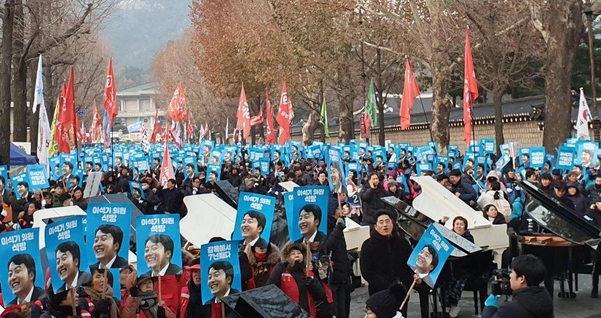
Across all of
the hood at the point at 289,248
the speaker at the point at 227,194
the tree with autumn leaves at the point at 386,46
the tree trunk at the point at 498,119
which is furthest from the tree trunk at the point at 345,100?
the hood at the point at 289,248

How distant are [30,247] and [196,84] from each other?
61784 millimetres

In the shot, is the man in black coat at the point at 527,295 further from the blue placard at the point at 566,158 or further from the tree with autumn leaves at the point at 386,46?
the tree with autumn leaves at the point at 386,46

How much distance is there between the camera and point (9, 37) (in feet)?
67.2

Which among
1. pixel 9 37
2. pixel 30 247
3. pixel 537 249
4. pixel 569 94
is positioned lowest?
pixel 537 249

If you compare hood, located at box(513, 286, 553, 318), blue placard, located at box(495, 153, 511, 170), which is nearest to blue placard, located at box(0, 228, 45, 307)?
hood, located at box(513, 286, 553, 318)

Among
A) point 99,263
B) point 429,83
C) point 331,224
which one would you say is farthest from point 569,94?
point 429,83

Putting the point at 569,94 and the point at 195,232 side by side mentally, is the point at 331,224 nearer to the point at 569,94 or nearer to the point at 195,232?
the point at 195,232

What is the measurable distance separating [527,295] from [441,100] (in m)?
23.6

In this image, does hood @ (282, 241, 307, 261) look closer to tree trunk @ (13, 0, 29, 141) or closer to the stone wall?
tree trunk @ (13, 0, 29, 141)

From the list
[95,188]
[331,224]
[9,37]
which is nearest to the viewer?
[331,224]

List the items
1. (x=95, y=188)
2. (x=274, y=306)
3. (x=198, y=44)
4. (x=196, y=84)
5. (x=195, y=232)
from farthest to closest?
(x=196, y=84), (x=198, y=44), (x=95, y=188), (x=195, y=232), (x=274, y=306)

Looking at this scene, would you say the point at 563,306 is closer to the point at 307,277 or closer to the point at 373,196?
the point at 373,196

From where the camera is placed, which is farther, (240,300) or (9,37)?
(9,37)

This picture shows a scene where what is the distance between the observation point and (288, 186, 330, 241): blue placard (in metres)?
7.99
